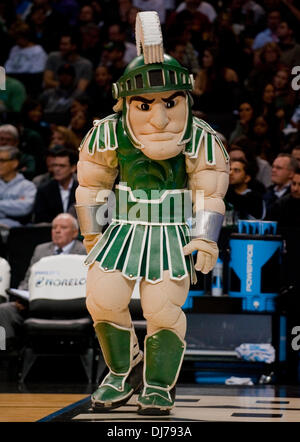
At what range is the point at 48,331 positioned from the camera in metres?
7.33

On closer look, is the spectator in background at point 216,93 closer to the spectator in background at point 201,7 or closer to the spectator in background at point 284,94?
the spectator in background at point 284,94

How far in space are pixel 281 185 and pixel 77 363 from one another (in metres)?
2.25

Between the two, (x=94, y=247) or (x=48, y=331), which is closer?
(x=94, y=247)

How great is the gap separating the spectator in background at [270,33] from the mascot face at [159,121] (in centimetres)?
681

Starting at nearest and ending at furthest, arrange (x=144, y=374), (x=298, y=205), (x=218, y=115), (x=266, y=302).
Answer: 1. (x=144, y=374)
2. (x=266, y=302)
3. (x=298, y=205)
4. (x=218, y=115)

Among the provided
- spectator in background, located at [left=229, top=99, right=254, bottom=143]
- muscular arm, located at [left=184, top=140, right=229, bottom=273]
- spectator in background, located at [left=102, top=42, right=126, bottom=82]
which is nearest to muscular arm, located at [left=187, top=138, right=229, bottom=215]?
muscular arm, located at [left=184, top=140, right=229, bottom=273]

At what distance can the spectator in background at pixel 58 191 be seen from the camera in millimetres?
8703

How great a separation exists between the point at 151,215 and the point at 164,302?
0.43 m

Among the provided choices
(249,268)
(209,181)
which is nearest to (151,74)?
(209,181)

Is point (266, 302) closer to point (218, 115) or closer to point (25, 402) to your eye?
point (25, 402)

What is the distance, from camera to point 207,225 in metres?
4.83

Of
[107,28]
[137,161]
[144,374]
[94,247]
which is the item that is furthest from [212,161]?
[107,28]

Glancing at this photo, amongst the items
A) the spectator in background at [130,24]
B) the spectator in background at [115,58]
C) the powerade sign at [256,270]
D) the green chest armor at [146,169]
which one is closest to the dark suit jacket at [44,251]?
the powerade sign at [256,270]

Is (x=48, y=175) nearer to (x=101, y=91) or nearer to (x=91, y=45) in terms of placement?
(x=101, y=91)
